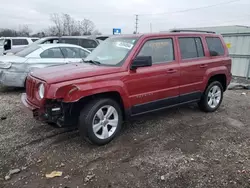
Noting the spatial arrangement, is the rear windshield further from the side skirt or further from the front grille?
the front grille

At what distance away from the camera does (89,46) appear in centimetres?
1241

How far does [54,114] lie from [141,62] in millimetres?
1642

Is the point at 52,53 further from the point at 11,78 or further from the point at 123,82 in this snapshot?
the point at 123,82

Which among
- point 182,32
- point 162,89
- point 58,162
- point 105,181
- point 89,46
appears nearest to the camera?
point 105,181

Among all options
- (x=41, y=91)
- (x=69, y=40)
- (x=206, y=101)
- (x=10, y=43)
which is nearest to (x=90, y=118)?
(x=41, y=91)

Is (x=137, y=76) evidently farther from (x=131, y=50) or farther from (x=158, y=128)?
(x=158, y=128)

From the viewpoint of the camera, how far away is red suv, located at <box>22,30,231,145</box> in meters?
3.49

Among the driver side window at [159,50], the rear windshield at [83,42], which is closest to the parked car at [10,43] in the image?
the rear windshield at [83,42]

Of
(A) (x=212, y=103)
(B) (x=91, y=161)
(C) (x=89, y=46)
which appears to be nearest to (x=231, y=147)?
(A) (x=212, y=103)

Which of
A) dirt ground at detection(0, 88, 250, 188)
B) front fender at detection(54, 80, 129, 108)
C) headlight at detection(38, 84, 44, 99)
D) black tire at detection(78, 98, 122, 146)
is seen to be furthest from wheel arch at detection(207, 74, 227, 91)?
headlight at detection(38, 84, 44, 99)

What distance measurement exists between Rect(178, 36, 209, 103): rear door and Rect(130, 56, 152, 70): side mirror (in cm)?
106

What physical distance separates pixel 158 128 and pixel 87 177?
203 cm

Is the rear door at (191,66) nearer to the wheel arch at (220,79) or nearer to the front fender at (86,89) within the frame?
the wheel arch at (220,79)

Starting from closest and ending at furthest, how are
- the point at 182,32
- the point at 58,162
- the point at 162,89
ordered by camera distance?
1. the point at 58,162
2. the point at 162,89
3. the point at 182,32
